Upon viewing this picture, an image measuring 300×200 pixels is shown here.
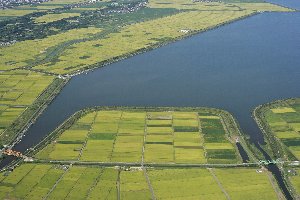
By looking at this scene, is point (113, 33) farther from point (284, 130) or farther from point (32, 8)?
point (284, 130)

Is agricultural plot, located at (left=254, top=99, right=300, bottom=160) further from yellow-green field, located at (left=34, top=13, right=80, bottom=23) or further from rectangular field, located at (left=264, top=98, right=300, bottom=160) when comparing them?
yellow-green field, located at (left=34, top=13, right=80, bottom=23)

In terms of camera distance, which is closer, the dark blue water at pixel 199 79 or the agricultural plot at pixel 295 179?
the agricultural plot at pixel 295 179

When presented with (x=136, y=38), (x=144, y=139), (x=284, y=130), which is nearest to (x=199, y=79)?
(x=284, y=130)

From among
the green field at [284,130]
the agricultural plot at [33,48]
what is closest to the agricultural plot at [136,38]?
the agricultural plot at [33,48]

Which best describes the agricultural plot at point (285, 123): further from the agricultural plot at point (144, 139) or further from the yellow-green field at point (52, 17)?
the yellow-green field at point (52, 17)

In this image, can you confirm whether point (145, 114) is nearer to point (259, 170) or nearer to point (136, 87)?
point (136, 87)
